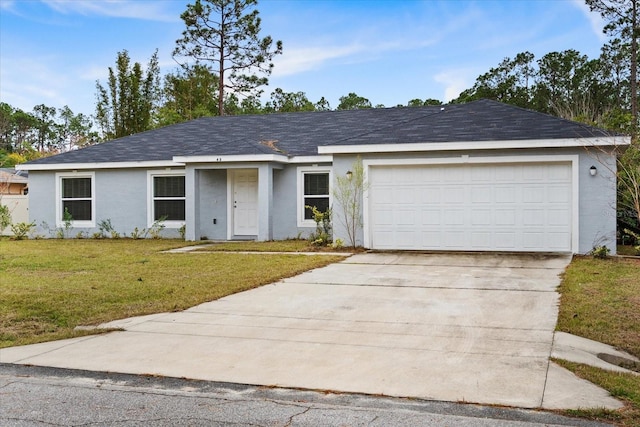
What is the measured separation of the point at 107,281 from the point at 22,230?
11423 mm

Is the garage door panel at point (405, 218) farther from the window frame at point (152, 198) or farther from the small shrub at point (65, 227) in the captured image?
the small shrub at point (65, 227)

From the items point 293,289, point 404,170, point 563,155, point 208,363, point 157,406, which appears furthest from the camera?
point 404,170

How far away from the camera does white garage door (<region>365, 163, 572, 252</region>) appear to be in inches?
540

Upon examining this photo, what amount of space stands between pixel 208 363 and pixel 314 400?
1.42 meters

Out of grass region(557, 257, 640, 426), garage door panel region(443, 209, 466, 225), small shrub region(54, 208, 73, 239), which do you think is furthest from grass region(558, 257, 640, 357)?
small shrub region(54, 208, 73, 239)

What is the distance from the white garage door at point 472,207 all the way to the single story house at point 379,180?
25 mm

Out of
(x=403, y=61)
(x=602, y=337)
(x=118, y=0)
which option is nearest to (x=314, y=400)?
(x=602, y=337)

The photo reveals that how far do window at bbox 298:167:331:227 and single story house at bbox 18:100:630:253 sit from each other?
0.03m

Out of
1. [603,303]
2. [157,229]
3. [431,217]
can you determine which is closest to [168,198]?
[157,229]

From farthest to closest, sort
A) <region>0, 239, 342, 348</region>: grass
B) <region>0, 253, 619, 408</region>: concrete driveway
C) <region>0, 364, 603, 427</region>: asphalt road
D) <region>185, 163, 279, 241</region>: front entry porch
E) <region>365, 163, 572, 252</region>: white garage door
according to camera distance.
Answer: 1. <region>185, 163, 279, 241</region>: front entry porch
2. <region>365, 163, 572, 252</region>: white garage door
3. <region>0, 239, 342, 348</region>: grass
4. <region>0, 253, 619, 408</region>: concrete driveway
5. <region>0, 364, 603, 427</region>: asphalt road

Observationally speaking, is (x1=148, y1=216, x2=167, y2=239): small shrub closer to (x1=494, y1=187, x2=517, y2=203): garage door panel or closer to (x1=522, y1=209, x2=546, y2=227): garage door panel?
(x1=494, y1=187, x2=517, y2=203): garage door panel

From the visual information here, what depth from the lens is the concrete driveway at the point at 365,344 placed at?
5047 mm

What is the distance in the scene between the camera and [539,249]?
13.8 meters

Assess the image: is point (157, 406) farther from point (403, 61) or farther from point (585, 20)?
point (585, 20)
